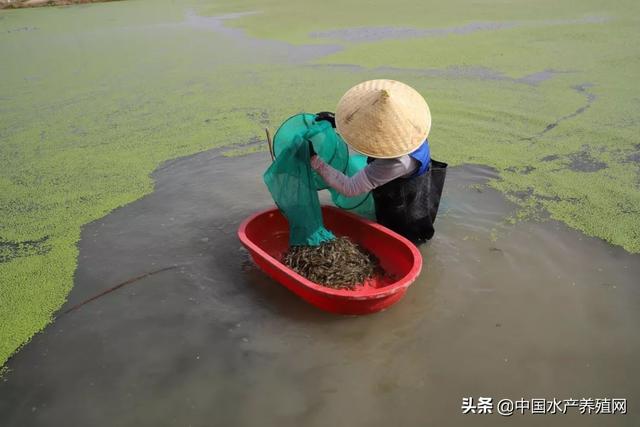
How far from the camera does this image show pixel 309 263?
2420mm

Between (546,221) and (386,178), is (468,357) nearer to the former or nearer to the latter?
(386,178)

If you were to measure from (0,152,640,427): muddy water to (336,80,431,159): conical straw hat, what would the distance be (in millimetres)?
731

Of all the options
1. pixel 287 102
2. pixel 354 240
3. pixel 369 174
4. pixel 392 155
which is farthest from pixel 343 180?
pixel 287 102

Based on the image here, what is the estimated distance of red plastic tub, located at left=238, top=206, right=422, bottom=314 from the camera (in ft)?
6.71

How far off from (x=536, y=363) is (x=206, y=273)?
1598 mm

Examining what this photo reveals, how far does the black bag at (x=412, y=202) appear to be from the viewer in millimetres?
2375

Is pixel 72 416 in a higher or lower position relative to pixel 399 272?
lower

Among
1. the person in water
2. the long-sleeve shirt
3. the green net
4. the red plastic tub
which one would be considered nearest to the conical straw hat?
the person in water

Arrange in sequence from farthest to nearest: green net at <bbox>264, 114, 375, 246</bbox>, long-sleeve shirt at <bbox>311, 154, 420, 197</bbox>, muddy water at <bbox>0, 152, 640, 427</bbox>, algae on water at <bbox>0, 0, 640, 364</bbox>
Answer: algae on water at <bbox>0, 0, 640, 364</bbox> < green net at <bbox>264, 114, 375, 246</bbox> < long-sleeve shirt at <bbox>311, 154, 420, 197</bbox> < muddy water at <bbox>0, 152, 640, 427</bbox>

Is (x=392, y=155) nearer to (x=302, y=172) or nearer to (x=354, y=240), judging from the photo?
(x=302, y=172)

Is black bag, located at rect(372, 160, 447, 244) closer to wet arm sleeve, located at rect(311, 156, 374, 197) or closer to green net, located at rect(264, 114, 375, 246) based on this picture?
wet arm sleeve, located at rect(311, 156, 374, 197)

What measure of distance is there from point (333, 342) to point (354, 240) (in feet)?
2.33

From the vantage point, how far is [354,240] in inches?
104

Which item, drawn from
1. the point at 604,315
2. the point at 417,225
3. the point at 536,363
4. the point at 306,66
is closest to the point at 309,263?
the point at 417,225
